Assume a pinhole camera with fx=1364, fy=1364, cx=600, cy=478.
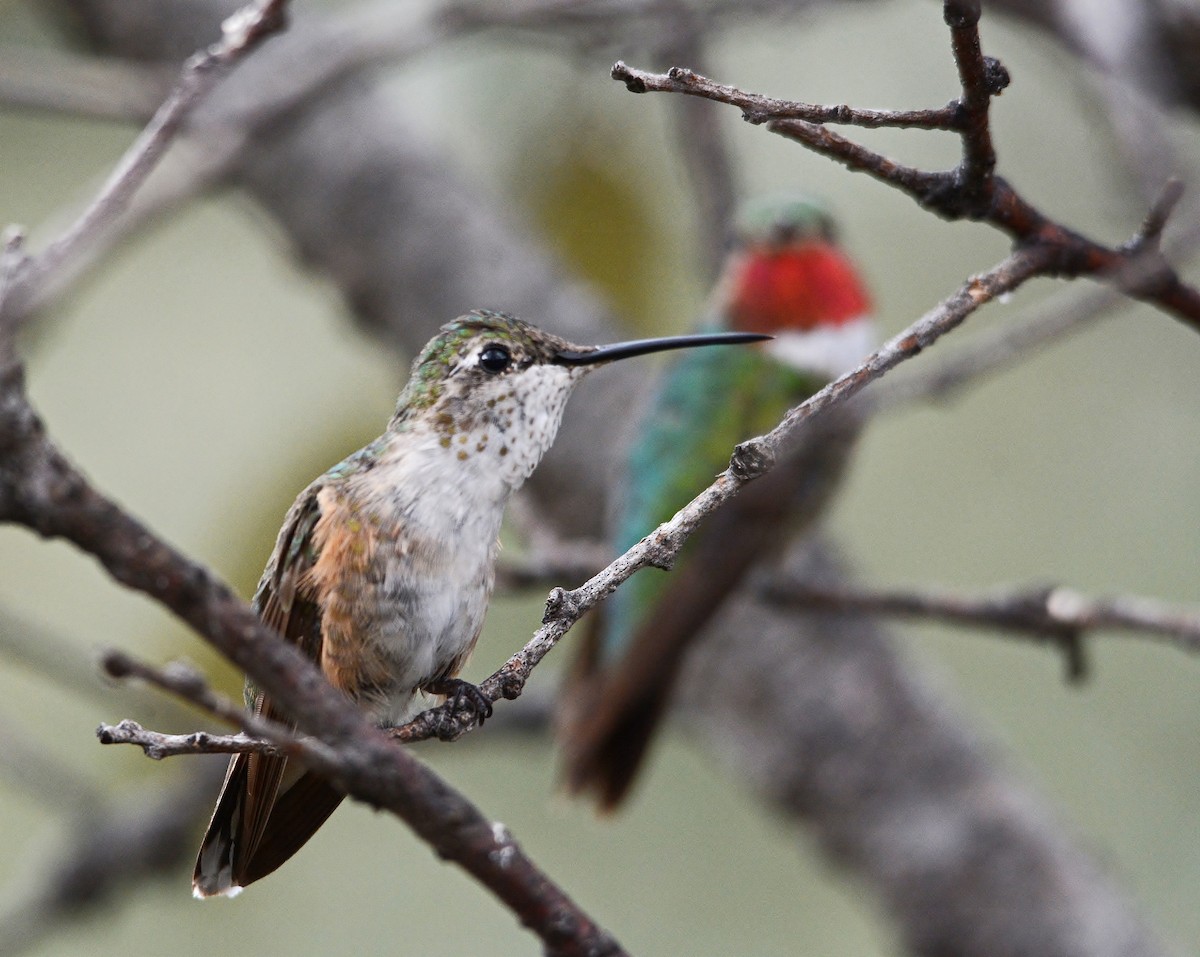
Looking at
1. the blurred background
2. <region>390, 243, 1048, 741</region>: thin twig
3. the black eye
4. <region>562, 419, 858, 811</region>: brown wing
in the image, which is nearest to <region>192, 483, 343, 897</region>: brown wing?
<region>390, 243, 1048, 741</region>: thin twig

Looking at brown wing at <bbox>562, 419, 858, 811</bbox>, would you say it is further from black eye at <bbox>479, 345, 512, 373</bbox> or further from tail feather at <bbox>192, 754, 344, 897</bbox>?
tail feather at <bbox>192, 754, 344, 897</bbox>

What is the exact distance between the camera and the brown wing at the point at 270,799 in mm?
1223

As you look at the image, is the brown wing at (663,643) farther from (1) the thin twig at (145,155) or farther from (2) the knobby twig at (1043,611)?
(1) the thin twig at (145,155)

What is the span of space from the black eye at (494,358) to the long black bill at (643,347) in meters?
0.06

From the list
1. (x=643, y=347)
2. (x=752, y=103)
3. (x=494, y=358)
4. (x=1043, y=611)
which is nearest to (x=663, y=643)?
(x=1043, y=611)

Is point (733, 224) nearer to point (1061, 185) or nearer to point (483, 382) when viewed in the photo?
point (1061, 185)

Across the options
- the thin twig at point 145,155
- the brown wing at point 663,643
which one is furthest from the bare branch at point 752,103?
the brown wing at point 663,643

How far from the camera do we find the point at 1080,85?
329 centimetres

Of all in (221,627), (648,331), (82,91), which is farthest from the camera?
(648,331)

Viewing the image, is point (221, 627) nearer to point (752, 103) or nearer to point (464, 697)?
point (464, 697)

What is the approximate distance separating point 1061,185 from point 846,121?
14.2 feet

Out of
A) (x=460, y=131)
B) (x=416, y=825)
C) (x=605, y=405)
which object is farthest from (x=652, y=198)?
(x=416, y=825)

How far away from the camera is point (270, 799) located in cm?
122

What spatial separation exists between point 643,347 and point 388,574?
1.19ft
